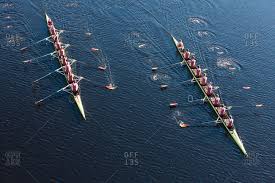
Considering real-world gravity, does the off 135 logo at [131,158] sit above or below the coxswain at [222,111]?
below

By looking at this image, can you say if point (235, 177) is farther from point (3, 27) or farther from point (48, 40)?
point (3, 27)

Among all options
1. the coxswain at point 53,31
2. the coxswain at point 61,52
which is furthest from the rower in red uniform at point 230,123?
the coxswain at point 53,31

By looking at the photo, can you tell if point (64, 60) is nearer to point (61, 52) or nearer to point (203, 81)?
point (61, 52)

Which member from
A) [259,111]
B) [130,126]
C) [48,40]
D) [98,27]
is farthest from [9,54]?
[259,111]

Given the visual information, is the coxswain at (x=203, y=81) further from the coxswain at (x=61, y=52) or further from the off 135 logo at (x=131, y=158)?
the coxswain at (x=61, y=52)

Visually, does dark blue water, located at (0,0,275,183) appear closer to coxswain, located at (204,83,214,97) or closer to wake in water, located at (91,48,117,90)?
wake in water, located at (91,48,117,90)

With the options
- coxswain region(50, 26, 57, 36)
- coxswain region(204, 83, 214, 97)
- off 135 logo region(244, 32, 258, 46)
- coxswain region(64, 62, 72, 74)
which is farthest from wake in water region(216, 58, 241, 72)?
coxswain region(50, 26, 57, 36)
